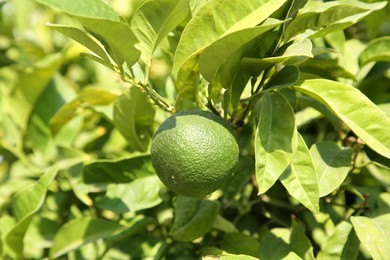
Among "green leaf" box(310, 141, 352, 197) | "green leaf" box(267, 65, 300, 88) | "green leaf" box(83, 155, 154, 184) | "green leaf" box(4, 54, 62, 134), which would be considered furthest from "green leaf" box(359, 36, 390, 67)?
"green leaf" box(4, 54, 62, 134)

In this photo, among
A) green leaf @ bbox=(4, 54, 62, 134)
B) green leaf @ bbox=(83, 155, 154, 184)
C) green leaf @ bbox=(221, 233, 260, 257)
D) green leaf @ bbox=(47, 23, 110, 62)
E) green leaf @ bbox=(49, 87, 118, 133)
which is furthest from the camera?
green leaf @ bbox=(4, 54, 62, 134)

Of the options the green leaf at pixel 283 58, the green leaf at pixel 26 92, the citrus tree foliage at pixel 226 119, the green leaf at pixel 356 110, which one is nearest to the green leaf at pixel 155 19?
the citrus tree foliage at pixel 226 119

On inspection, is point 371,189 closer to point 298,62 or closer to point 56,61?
point 298,62

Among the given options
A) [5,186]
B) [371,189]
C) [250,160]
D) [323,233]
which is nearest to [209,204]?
[250,160]

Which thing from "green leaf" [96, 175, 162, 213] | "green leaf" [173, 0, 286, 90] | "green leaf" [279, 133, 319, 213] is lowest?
"green leaf" [96, 175, 162, 213]

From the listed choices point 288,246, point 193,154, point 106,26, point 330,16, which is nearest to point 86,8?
point 106,26

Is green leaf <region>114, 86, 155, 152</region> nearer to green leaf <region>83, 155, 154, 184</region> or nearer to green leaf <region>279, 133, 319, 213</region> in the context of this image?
green leaf <region>83, 155, 154, 184</region>

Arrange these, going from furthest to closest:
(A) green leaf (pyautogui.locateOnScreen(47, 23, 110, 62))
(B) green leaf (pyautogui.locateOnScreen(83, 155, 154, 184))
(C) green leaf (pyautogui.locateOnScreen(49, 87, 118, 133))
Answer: (C) green leaf (pyautogui.locateOnScreen(49, 87, 118, 133))
(B) green leaf (pyautogui.locateOnScreen(83, 155, 154, 184))
(A) green leaf (pyautogui.locateOnScreen(47, 23, 110, 62))

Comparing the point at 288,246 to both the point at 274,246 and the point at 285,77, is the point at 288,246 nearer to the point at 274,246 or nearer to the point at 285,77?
the point at 274,246

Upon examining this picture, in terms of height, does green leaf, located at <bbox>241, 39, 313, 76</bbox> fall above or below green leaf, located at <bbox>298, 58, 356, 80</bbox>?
above
